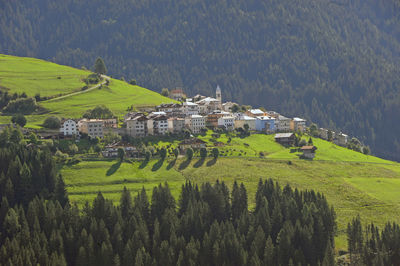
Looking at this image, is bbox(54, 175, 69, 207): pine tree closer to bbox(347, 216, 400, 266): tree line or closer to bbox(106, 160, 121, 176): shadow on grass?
bbox(106, 160, 121, 176): shadow on grass

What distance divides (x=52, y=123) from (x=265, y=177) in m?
68.7

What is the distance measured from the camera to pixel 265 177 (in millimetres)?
169125

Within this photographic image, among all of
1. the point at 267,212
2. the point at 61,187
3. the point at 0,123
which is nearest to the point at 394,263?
the point at 267,212

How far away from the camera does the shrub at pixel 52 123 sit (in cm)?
19212

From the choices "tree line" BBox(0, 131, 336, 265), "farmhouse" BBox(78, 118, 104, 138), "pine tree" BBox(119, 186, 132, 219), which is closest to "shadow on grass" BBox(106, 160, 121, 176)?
"tree line" BBox(0, 131, 336, 265)

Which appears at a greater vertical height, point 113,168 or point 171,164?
point 171,164

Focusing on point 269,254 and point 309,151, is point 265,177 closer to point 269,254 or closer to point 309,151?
point 309,151

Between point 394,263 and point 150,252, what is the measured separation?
4605 centimetres

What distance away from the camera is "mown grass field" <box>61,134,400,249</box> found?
152m

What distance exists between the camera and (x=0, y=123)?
19525 centimetres

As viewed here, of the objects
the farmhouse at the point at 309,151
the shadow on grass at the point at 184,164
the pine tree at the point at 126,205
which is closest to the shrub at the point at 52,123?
the shadow on grass at the point at 184,164

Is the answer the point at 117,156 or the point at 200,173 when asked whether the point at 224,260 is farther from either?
the point at 117,156

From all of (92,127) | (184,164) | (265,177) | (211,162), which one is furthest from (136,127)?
(265,177)

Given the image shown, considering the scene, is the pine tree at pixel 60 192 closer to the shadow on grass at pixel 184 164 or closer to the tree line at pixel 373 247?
the shadow on grass at pixel 184 164
